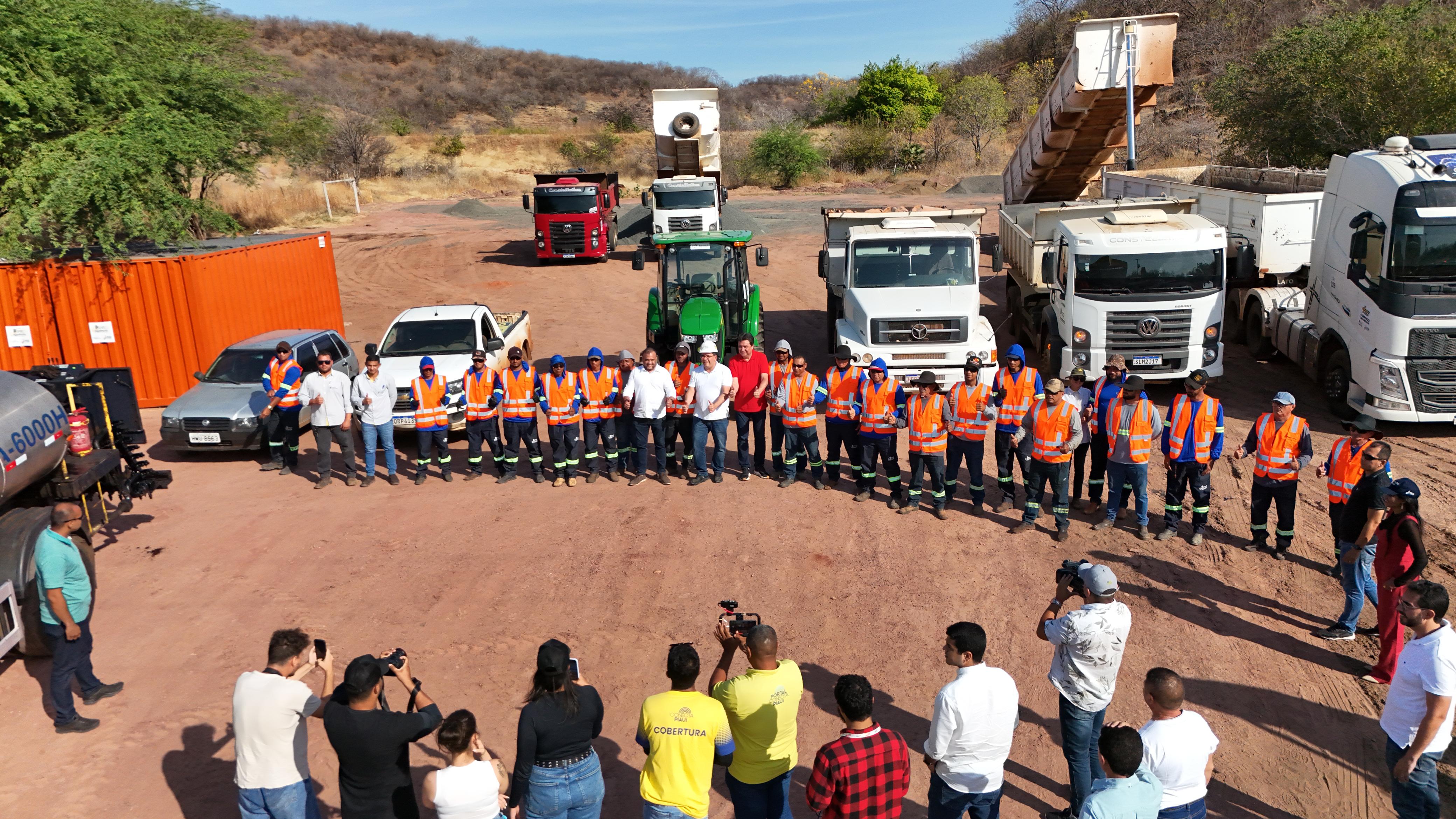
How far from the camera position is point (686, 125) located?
28.2 meters

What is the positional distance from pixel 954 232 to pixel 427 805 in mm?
11386

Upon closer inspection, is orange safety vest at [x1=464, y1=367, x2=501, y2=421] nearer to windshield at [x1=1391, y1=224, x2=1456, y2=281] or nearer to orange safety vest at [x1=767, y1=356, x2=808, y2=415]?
orange safety vest at [x1=767, y1=356, x2=808, y2=415]

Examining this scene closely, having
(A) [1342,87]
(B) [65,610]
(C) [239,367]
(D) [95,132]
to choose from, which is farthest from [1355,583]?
(A) [1342,87]

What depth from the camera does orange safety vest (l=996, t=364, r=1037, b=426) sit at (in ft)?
32.3

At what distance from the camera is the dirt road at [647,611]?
240 inches

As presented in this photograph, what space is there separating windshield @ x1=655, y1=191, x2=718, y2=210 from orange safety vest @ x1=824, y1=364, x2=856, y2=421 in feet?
52.8

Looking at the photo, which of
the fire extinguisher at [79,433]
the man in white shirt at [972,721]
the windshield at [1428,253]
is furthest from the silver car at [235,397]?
the windshield at [1428,253]

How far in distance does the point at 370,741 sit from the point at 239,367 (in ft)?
34.0

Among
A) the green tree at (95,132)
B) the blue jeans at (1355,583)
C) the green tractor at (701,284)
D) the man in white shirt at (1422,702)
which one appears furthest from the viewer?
the green tree at (95,132)

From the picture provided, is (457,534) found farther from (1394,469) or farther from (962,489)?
(1394,469)

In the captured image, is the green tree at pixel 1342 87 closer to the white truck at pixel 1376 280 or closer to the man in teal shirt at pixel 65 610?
the white truck at pixel 1376 280

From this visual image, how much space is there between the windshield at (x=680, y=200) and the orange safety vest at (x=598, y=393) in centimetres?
1539

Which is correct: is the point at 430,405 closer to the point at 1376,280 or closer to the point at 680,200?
the point at 1376,280

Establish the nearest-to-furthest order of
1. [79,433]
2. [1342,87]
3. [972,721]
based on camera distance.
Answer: [972,721]
[79,433]
[1342,87]
